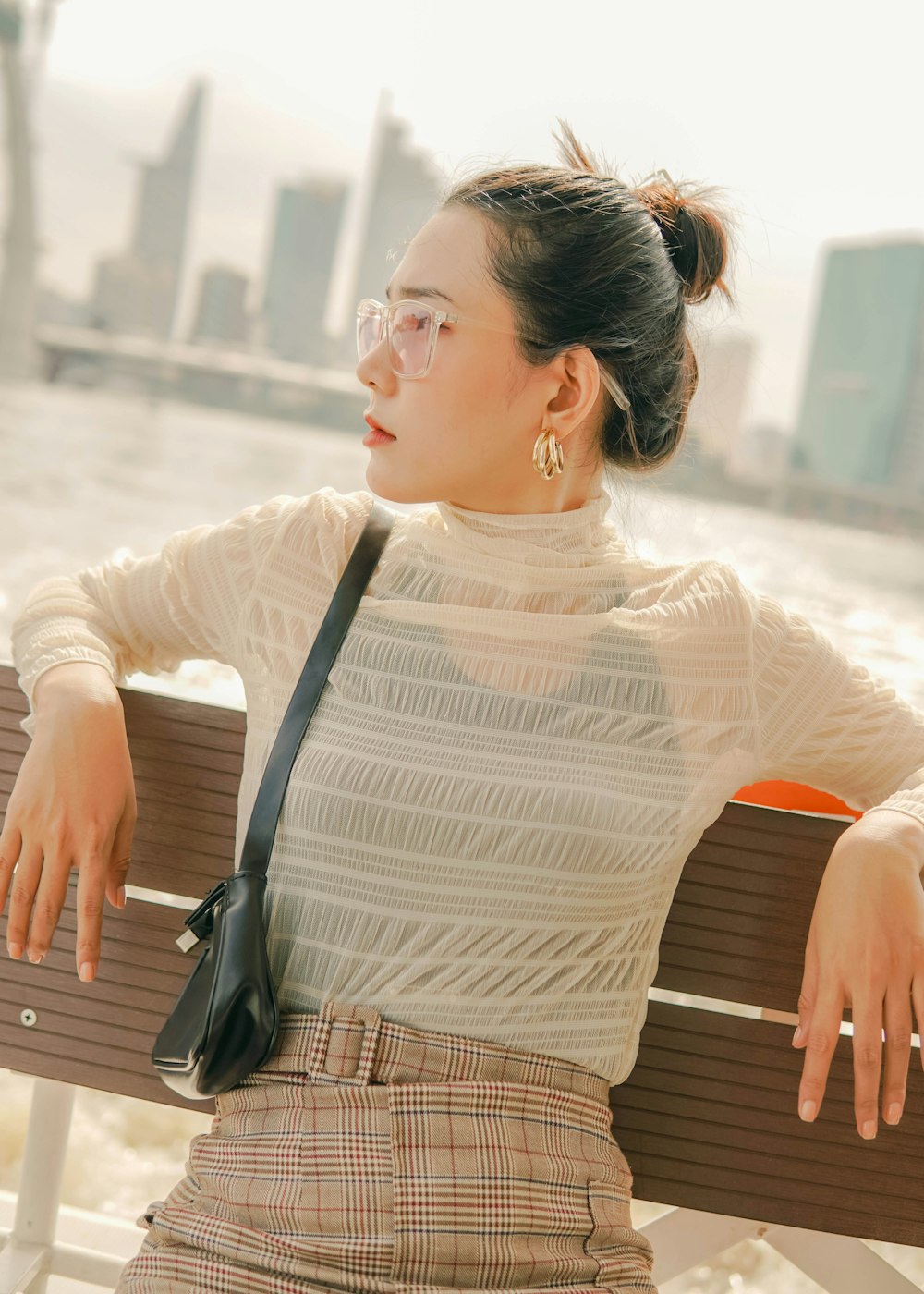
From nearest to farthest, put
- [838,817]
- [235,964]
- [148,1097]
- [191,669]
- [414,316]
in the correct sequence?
[235,964] < [414,316] < [838,817] < [148,1097] < [191,669]

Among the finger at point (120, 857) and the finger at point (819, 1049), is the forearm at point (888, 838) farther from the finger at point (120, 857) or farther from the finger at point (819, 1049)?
the finger at point (120, 857)

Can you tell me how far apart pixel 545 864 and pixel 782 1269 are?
2.47 m

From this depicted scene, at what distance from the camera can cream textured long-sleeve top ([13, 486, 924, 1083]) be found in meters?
1.25

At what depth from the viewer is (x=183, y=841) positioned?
1.58 m

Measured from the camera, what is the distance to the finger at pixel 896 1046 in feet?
3.85

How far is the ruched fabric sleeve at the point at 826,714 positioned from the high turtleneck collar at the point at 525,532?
0.22 metres

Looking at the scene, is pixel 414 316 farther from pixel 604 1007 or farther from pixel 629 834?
pixel 604 1007

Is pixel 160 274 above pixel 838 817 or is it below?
above

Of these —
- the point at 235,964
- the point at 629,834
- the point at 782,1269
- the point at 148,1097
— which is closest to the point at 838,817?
the point at 629,834

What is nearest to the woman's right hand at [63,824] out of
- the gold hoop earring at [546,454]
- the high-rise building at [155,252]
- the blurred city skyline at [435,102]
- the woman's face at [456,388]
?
the woman's face at [456,388]

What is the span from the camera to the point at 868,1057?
1.16m

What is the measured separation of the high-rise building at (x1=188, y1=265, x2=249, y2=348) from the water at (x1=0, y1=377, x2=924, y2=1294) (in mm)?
3378

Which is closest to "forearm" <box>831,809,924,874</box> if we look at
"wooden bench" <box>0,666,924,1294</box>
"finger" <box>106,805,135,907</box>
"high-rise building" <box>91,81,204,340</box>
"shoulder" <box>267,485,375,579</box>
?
"wooden bench" <box>0,666,924,1294</box>

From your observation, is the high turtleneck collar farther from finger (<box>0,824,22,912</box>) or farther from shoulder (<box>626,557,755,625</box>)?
finger (<box>0,824,22,912</box>)
